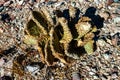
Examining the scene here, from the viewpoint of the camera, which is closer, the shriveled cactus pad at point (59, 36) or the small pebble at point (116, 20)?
the shriveled cactus pad at point (59, 36)

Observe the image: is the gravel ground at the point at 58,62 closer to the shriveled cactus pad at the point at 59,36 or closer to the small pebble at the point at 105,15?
the small pebble at the point at 105,15

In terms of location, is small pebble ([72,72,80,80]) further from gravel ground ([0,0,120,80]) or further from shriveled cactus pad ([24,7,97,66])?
shriveled cactus pad ([24,7,97,66])

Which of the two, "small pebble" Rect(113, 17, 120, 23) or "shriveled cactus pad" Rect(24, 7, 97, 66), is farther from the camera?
"small pebble" Rect(113, 17, 120, 23)

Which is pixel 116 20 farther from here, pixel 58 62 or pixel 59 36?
pixel 58 62

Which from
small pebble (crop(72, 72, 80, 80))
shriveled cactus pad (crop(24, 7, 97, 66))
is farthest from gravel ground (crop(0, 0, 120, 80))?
shriveled cactus pad (crop(24, 7, 97, 66))

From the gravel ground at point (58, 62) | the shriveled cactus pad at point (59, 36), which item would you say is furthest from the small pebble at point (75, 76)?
the shriveled cactus pad at point (59, 36)
